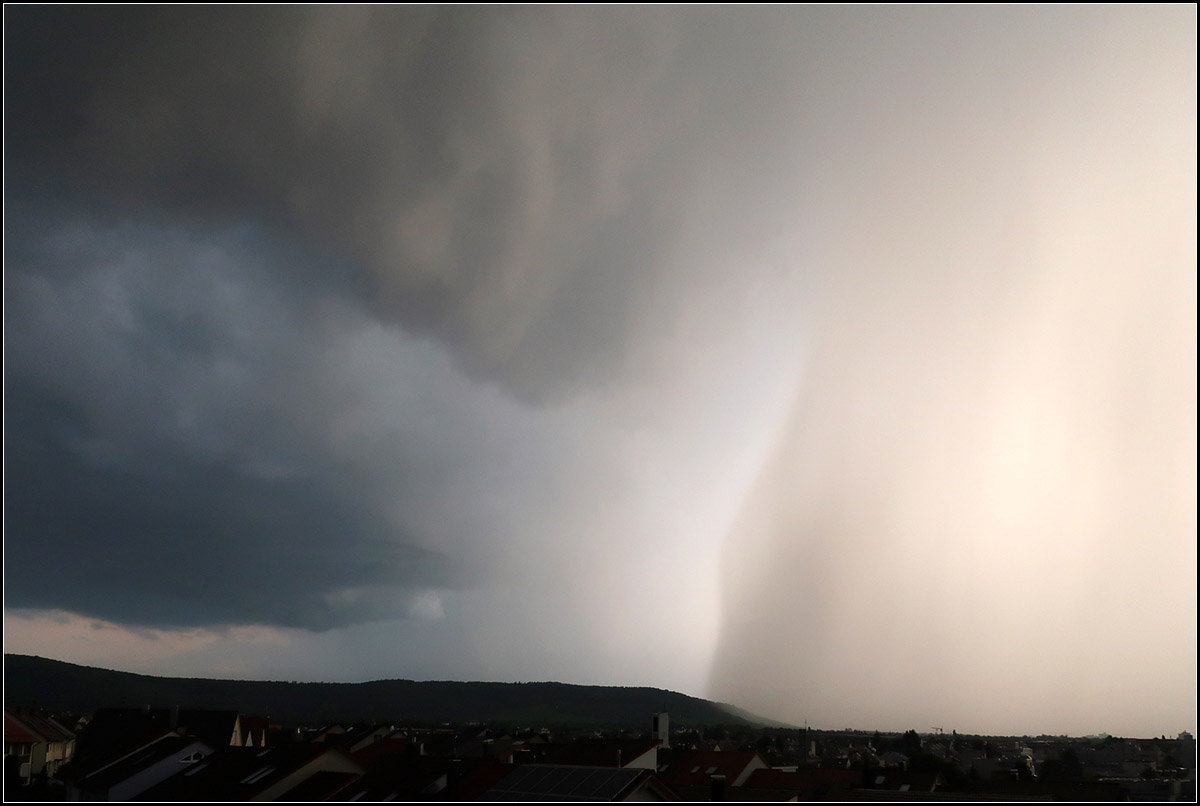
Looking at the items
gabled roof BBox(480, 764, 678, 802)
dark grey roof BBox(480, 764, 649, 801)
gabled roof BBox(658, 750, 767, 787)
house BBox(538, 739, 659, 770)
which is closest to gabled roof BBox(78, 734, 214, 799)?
house BBox(538, 739, 659, 770)

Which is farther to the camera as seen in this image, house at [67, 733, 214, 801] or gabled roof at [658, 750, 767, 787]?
gabled roof at [658, 750, 767, 787]

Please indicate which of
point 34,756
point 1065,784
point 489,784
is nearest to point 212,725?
point 34,756

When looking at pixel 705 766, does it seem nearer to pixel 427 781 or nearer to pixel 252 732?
pixel 427 781

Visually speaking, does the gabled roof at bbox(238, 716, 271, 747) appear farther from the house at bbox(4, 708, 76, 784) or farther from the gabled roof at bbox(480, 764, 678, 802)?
the gabled roof at bbox(480, 764, 678, 802)

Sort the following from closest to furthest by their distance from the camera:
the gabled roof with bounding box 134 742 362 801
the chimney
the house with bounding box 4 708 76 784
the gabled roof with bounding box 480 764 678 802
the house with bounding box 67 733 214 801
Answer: the gabled roof with bounding box 480 764 678 802, the chimney, the gabled roof with bounding box 134 742 362 801, the house with bounding box 67 733 214 801, the house with bounding box 4 708 76 784

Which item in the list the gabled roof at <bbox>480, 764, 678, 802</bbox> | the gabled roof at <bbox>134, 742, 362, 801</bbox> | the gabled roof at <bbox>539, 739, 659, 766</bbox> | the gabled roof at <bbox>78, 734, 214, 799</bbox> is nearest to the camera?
the gabled roof at <bbox>480, 764, 678, 802</bbox>

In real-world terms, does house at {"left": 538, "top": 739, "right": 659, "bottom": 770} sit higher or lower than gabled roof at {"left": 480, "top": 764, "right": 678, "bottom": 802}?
higher

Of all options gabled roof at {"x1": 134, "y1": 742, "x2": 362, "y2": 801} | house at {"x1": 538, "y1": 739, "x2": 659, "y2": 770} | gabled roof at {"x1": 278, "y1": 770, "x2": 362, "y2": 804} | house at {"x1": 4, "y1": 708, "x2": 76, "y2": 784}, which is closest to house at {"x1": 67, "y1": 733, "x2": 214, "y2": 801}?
gabled roof at {"x1": 134, "y1": 742, "x2": 362, "y2": 801}

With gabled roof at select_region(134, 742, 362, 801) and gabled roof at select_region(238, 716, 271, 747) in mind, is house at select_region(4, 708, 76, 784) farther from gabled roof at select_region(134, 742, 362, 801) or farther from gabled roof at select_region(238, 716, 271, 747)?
gabled roof at select_region(134, 742, 362, 801)
